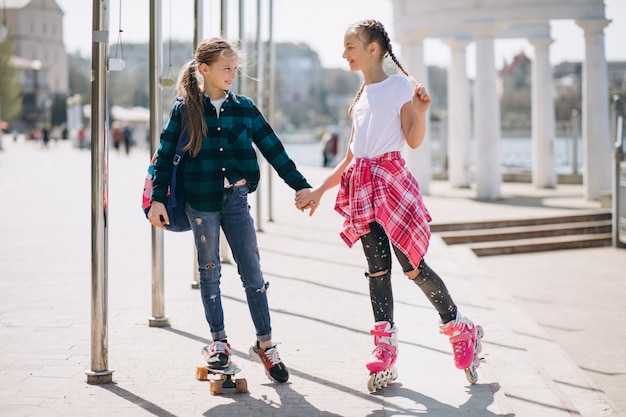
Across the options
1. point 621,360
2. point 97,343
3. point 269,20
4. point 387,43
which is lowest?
point 621,360

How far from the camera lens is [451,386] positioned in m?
5.33

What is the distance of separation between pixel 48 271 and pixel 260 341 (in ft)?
16.6

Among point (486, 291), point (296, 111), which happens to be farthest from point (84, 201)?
point (296, 111)

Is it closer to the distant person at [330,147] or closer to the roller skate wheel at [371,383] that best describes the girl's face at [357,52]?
the roller skate wheel at [371,383]

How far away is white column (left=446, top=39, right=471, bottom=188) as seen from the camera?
82.8ft

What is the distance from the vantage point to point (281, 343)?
646 cm

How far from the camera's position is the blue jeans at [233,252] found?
208 inches

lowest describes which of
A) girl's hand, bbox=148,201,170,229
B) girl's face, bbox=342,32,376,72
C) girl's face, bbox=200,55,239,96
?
girl's hand, bbox=148,201,170,229

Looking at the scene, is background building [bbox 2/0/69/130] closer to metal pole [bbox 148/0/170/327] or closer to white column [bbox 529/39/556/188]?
white column [bbox 529/39/556/188]

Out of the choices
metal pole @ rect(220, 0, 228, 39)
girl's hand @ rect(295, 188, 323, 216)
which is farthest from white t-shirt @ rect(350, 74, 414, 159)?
metal pole @ rect(220, 0, 228, 39)

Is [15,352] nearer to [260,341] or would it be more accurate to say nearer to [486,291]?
[260,341]

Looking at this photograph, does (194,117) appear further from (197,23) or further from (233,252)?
(197,23)

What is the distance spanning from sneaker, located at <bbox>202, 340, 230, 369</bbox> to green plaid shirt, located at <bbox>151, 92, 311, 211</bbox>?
72 centimetres

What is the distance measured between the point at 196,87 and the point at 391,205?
115 cm
